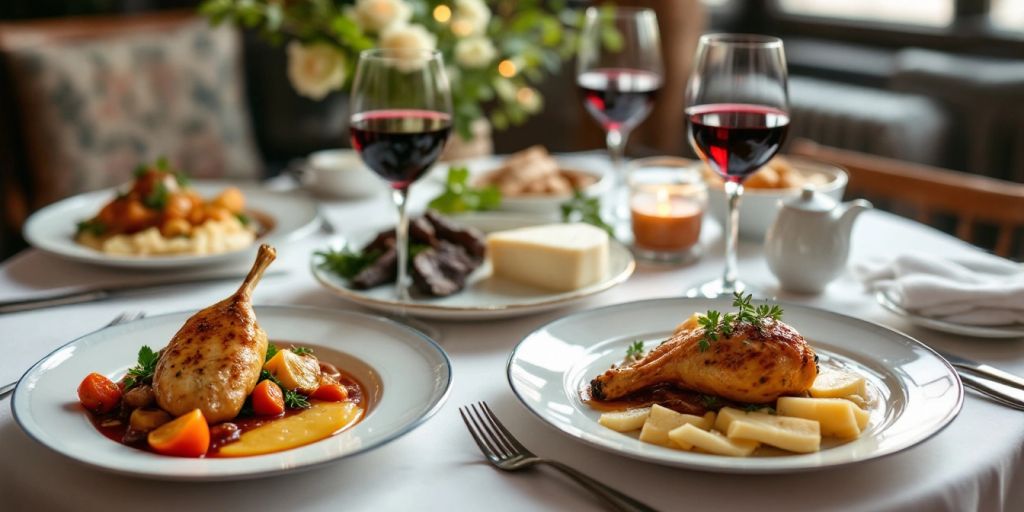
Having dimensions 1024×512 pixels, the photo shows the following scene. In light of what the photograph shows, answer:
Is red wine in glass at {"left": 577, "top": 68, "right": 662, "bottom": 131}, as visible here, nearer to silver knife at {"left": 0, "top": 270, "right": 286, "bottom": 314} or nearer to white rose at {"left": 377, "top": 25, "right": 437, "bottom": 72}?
white rose at {"left": 377, "top": 25, "right": 437, "bottom": 72}

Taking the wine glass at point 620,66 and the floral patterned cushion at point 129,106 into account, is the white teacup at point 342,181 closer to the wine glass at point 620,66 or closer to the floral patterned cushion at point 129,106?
the wine glass at point 620,66

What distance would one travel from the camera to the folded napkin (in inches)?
65.4

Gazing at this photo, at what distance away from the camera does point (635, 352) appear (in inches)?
60.7

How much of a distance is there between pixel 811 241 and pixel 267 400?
43.8 inches

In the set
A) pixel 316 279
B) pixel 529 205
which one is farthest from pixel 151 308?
pixel 529 205

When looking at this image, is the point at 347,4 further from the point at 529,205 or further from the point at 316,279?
the point at 316,279

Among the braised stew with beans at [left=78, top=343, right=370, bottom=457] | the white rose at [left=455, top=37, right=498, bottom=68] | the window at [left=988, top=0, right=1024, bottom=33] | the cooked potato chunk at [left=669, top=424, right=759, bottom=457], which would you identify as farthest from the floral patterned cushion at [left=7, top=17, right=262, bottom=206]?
the window at [left=988, top=0, right=1024, bottom=33]

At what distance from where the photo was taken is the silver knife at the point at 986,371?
1.47 meters

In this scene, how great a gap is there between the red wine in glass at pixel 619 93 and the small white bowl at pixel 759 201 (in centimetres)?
32

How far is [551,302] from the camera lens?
5.75 ft

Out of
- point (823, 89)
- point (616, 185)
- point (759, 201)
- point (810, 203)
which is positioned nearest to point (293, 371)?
point (810, 203)

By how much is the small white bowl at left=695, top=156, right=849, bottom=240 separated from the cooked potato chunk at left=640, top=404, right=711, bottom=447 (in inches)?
39.1

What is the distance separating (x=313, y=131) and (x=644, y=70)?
3365mm

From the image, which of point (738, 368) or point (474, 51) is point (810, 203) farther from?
point (474, 51)
